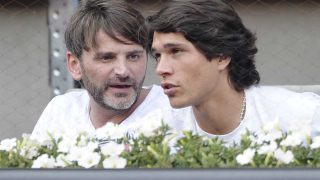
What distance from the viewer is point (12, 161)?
2.03 meters

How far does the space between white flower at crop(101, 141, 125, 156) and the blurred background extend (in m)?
2.20

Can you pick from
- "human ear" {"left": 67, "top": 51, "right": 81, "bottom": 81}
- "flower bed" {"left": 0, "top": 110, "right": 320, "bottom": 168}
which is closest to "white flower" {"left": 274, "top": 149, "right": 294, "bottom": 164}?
"flower bed" {"left": 0, "top": 110, "right": 320, "bottom": 168}

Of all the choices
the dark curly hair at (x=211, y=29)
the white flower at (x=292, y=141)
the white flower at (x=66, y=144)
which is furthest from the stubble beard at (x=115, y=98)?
the white flower at (x=292, y=141)

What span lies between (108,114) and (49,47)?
1326 mm

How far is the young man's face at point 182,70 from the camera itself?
2506mm

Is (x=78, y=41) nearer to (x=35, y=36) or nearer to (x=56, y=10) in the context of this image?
(x=56, y=10)

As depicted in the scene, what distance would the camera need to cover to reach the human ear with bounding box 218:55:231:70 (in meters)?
2.62

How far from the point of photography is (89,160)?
73.6 inches

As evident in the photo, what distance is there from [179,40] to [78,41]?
539mm

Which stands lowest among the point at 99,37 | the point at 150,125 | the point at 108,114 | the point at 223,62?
the point at 150,125

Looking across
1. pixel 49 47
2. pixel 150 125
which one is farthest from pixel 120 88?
pixel 49 47

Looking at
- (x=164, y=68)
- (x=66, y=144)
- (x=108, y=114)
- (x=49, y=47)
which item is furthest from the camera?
(x=49, y=47)

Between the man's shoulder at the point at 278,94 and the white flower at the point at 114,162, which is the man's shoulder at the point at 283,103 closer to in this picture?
the man's shoulder at the point at 278,94

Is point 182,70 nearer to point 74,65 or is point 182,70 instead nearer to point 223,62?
point 223,62
